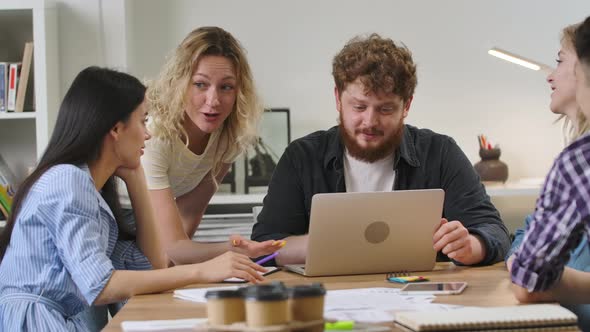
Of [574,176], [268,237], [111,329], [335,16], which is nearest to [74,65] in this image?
[335,16]

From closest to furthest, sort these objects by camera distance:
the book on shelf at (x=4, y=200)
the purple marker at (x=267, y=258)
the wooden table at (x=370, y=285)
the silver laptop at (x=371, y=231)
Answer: the wooden table at (x=370, y=285)
the silver laptop at (x=371, y=231)
the purple marker at (x=267, y=258)
the book on shelf at (x=4, y=200)

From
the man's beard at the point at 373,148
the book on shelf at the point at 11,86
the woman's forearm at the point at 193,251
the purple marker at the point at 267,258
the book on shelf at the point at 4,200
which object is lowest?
the book on shelf at the point at 4,200

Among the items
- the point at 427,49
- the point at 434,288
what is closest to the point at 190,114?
the point at 434,288

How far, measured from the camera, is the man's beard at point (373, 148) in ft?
7.64

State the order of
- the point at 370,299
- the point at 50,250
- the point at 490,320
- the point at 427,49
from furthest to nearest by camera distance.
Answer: the point at 427,49 → the point at 50,250 → the point at 370,299 → the point at 490,320

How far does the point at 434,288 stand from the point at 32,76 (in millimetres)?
2542

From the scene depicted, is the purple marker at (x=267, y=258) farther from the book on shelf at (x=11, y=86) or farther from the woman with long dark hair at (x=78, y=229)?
the book on shelf at (x=11, y=86)

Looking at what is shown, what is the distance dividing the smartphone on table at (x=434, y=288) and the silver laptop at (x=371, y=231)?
0.65 ft

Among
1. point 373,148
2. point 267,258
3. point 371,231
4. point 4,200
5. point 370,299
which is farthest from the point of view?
point 4,200

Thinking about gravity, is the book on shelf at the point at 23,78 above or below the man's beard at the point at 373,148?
above

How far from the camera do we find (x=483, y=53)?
429 centimetres

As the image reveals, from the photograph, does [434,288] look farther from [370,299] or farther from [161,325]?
[161,325]

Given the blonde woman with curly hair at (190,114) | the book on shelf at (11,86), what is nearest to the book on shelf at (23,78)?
the book on shelf at (11,86)

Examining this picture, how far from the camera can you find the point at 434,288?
170 centimetres
